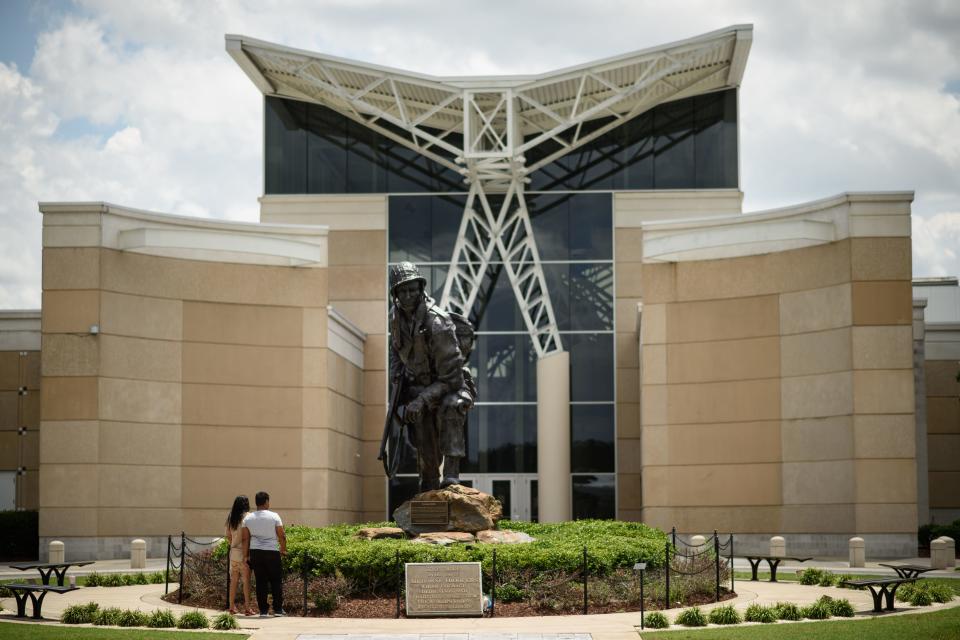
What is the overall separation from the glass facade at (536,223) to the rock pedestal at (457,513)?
24.0m

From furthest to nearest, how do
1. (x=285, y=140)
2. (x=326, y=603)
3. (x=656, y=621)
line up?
(x=285, y=140) → (x=326, y=603) → (x=656, y=621)

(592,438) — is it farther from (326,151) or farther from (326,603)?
(326,603)

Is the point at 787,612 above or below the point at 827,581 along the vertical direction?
above

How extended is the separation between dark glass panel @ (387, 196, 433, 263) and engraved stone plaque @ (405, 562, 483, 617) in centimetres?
2938

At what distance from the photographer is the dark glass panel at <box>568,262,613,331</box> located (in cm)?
4597

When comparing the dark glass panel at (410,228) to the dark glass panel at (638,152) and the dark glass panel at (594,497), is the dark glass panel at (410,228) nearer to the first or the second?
the dark glass panel at (638,152)

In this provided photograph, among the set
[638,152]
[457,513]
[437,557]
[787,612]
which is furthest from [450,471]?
[638,152]

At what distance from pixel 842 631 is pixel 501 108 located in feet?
104

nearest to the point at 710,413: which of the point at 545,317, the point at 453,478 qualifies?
the point at 545,317

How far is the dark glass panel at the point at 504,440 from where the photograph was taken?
4556 centimetres

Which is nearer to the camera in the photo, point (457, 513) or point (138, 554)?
point (457, 513)

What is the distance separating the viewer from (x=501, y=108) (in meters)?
45.0

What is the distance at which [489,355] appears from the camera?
4619 cm

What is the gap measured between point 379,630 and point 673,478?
22739 millimetres
